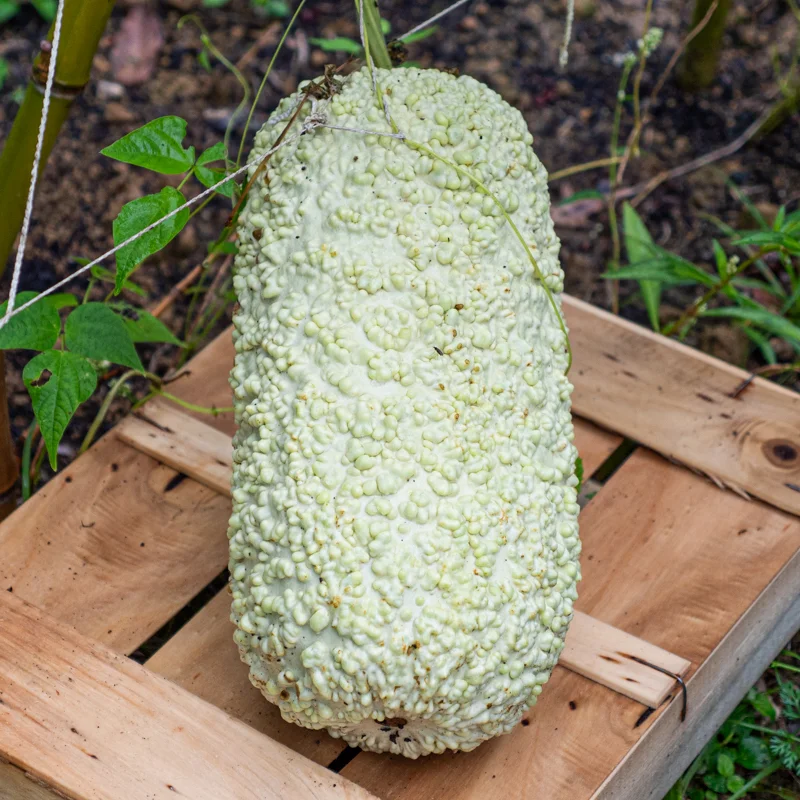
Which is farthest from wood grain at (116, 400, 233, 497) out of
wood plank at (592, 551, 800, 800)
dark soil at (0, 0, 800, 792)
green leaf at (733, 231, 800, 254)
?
green leaf at (733, 231, 800, 254)

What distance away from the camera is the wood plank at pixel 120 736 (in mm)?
1270

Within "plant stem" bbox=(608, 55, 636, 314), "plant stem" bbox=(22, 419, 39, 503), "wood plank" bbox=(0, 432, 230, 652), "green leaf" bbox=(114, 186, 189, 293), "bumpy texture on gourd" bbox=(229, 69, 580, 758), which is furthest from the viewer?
"plant stem" bbox=(608, 55, 636, 314)

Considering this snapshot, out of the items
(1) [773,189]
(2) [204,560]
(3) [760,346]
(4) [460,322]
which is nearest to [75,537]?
(2) [204,560]

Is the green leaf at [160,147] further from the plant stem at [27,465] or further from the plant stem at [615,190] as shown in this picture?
the plant stem at [615,190]

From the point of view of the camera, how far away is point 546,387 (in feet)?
4.62

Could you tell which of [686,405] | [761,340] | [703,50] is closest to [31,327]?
[686,405]

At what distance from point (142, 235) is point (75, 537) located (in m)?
0.53

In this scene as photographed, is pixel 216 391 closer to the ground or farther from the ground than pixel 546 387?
closer to the ground

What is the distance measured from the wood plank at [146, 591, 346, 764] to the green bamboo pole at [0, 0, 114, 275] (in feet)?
2.03

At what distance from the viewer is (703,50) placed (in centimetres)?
272

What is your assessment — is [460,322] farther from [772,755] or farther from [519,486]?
[772,755]

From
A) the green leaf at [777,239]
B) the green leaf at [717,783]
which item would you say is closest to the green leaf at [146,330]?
the green leaf at [777,239]

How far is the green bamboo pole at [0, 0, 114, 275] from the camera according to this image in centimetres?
139

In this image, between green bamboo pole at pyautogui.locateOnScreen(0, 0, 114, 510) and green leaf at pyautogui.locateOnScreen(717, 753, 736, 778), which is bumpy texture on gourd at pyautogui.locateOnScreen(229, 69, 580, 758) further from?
green leaf at pyautogui.locateOnScreen(717, 753, 736, 778)
